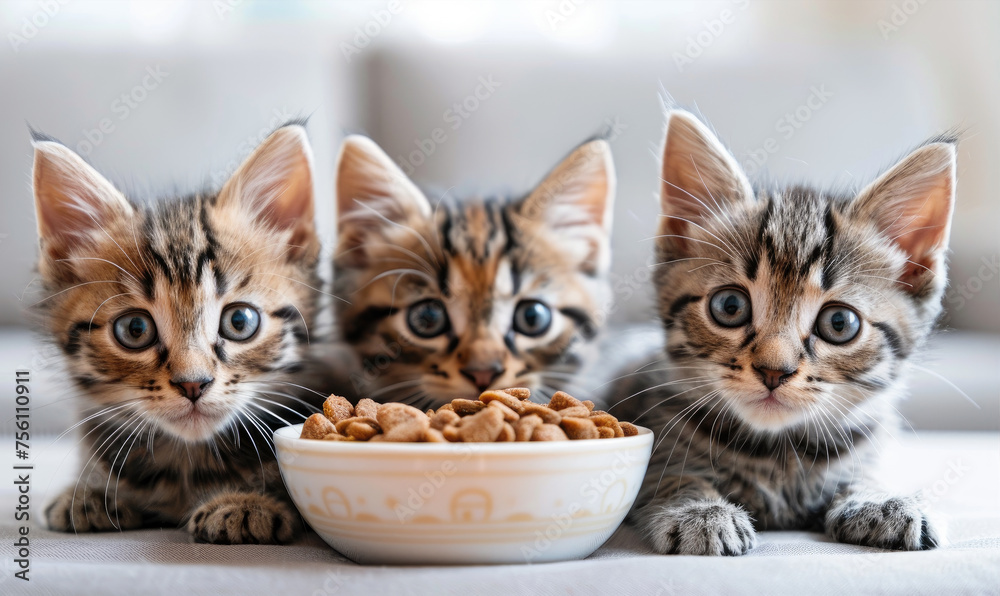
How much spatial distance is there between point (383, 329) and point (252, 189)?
0.32m

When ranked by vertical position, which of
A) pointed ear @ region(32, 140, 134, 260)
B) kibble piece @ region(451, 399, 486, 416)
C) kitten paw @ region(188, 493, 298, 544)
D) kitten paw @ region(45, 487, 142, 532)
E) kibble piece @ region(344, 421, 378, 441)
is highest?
pointed ear @ region(32, 140, 134, 260)

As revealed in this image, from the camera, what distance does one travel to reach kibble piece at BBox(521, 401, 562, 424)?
2.86ft

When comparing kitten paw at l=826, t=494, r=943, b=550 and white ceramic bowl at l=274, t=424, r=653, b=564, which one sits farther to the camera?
kitten paw at l=826, t=494, r=943, b=550

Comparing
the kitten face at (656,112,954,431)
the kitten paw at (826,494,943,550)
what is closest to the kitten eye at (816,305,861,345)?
the kitten face at (656,112,954,431)

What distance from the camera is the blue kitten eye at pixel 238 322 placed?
1.04m

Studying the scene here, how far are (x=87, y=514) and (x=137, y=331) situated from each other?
287mm

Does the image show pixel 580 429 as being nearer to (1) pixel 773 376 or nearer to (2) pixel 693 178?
(1) pixel 773 376

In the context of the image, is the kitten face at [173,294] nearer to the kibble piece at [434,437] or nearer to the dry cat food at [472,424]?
the dry cat food at [472,424]

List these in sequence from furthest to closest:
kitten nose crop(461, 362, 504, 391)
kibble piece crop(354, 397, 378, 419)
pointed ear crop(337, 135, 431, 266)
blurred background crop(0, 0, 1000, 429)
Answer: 1. blurred background crop(0, 0, 1000, 429)
2. pointed ear crop(337, 135, 431, 266)
3. kitten nose crop(461, 362, 504, 391)
4. kibble piece crop(354, 397, 378, 419)

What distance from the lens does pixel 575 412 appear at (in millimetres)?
902

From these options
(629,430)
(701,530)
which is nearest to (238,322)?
(629,430)

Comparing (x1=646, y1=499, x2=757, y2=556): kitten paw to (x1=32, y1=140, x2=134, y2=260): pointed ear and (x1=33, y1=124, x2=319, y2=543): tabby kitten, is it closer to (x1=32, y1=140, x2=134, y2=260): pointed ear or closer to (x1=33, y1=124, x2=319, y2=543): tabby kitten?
(x1=33, y1=124, x2=319, y2=543): tabby kitten

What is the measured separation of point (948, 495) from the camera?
1366 millimetres

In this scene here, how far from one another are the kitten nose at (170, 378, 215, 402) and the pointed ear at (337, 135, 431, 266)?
0.41 meters
